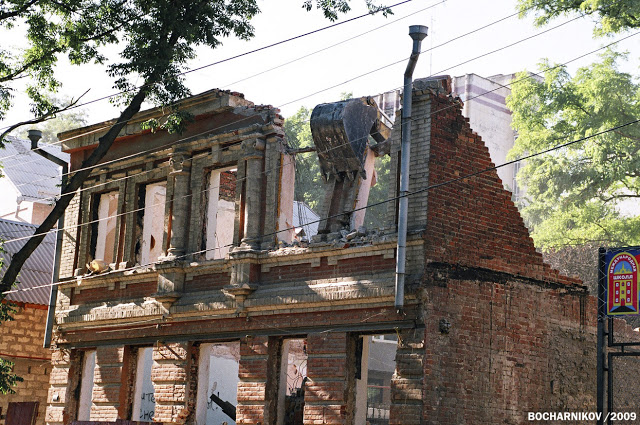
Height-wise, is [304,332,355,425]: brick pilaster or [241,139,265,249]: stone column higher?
[241,139,265,249]: stone column

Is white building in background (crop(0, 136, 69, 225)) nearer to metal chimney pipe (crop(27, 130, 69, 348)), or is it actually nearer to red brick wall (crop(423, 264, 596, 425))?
metal chimney pipe (crop(27, 130, 69, 348))

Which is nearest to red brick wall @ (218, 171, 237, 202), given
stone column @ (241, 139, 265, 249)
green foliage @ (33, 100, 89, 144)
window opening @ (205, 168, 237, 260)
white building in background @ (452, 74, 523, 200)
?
window opening @ (205, 168, 237, 260)

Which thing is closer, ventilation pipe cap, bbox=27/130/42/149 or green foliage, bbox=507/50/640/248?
ventilation pipe cap, bbox=27/130/42/149

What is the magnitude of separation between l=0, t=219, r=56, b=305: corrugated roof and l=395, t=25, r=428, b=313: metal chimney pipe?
13.0 meters

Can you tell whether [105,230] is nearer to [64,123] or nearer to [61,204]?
[61,204]

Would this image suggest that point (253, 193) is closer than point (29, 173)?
Yes

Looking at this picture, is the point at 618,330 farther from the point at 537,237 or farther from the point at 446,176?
the point at 537,237

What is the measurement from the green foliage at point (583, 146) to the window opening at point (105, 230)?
16734mm

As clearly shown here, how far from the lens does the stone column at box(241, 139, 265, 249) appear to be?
58.0 ft

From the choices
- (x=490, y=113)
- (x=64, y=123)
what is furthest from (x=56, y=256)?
(x=64, y=123)

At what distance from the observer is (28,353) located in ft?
80.0

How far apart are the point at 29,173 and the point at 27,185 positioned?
3.92ft

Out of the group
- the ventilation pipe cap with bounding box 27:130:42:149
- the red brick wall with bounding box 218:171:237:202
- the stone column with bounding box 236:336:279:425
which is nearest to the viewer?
the stone column with bounding box 236:336:279:425

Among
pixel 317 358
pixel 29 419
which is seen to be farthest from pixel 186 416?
pixel 29 419
